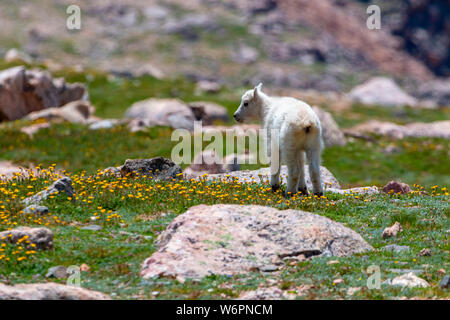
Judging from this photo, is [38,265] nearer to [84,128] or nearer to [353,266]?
[353,266]

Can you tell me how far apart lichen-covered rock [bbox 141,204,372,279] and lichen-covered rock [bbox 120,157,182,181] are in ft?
16.2

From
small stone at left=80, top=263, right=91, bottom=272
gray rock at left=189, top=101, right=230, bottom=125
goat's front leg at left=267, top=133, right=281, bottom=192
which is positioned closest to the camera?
small stone at left=80, top=263, right=91, bottom=272

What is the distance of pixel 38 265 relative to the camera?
38.7 feet

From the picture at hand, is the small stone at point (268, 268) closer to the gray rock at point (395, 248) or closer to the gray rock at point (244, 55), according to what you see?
the gray rock at point (395, 248)

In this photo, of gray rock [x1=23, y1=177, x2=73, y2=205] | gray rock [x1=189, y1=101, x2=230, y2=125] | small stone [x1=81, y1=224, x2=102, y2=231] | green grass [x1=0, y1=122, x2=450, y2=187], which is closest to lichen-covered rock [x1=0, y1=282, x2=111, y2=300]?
small stone [x1=81, y1=224, x2=102, y2=231]

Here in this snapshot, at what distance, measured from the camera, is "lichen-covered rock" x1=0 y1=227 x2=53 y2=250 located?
12195mm

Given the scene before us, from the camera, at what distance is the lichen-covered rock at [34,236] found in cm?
1220

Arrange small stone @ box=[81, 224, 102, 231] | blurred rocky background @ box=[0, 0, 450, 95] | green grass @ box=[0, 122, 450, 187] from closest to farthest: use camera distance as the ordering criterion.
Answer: small stone @ box=[81, 224, 102, 231], green grass @ box=[0, 122, 450, 187], blurred rocky background @ box=[0, 0, 450, 95]

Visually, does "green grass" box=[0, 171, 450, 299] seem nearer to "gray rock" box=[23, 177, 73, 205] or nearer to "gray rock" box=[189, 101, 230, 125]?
"gray rock" box=[23, 177, 73, 205]

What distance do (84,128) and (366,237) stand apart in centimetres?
2714

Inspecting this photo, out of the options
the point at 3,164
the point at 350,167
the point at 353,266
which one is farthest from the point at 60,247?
the point at 350,167

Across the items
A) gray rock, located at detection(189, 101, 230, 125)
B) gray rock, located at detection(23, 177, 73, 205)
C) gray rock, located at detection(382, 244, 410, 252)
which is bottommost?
gray rock, located at detection(189, 101, 230, 125)

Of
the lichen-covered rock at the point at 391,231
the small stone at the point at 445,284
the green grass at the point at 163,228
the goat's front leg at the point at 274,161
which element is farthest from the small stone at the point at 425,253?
the goat's front leg at the point at 274,161

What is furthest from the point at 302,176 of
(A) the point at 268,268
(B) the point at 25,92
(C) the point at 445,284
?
(B) the point at 25,92
